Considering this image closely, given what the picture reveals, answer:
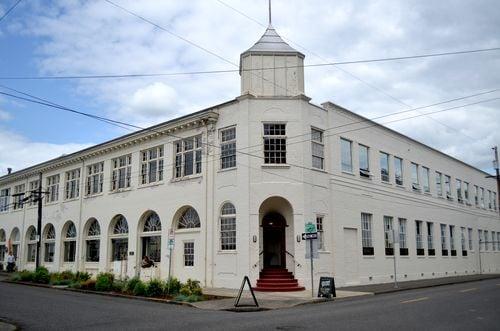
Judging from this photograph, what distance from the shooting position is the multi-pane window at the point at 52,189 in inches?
1554

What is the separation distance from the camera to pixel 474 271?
42625mm

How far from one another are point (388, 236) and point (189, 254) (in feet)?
40.2

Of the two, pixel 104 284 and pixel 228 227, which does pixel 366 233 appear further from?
pixel 104 284

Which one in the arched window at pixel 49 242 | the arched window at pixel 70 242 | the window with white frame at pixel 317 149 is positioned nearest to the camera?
the window with white frame at pixel 317 149

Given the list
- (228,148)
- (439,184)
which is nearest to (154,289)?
(228,148)

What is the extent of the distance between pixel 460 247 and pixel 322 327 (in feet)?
108

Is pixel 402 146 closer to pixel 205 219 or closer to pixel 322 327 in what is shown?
pixel 205 219

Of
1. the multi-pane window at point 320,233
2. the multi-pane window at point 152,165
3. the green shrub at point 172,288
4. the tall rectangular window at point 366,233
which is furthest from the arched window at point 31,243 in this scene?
the tall rectangular window at point 366,233

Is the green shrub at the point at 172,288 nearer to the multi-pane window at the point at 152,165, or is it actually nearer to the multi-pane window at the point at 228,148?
the multi-pane window at the point at 228,148

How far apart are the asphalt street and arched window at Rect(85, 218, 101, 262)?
51.5 ft

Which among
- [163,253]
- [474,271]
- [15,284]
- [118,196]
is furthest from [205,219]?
[474,271]

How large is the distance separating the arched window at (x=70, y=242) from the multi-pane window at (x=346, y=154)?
19.9 m

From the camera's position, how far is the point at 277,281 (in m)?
23.1

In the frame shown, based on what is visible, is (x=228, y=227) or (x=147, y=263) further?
(x=147, y=263)
